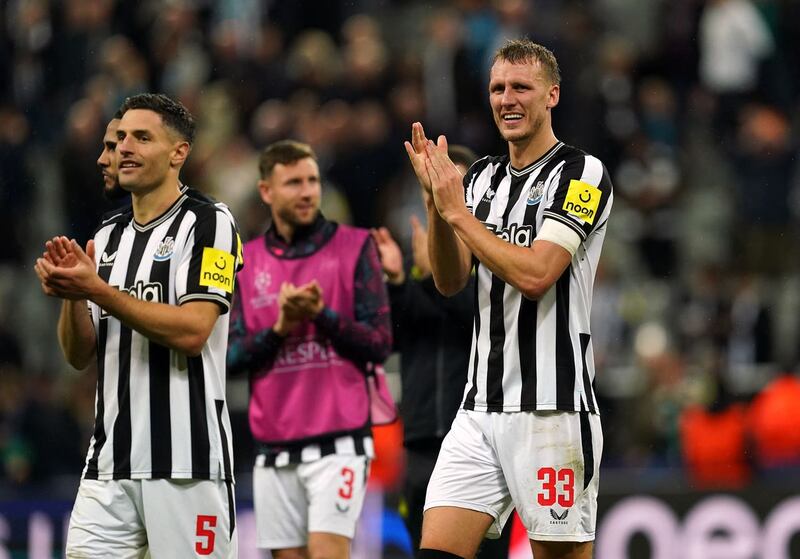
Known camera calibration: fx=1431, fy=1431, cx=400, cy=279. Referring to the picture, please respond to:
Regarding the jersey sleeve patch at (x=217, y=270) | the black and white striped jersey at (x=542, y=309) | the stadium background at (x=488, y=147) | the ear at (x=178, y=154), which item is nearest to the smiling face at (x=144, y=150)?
the ear at (x=178, y=154)

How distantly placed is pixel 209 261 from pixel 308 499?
2.06 metres

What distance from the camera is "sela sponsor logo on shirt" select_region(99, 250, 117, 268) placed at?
5809 millimetres

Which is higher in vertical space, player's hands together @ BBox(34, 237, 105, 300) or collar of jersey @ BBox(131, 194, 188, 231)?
collar of jersey @ BBox(131, 194, 188, 231)

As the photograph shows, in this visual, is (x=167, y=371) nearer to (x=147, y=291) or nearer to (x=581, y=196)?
(x=147, y=291)

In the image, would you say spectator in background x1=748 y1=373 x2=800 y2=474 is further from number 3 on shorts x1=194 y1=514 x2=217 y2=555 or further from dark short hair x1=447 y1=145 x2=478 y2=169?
number 3 on shorts x1=194 y1=514 x2=217 y2=555

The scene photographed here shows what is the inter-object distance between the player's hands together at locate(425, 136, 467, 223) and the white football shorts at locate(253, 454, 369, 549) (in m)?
2.11

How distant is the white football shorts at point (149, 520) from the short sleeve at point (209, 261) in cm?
73

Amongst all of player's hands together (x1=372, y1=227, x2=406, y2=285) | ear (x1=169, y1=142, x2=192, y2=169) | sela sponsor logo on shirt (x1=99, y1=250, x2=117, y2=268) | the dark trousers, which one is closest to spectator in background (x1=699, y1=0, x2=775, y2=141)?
player's hands together (x1=372, y1=227, x2=406, y2=285)

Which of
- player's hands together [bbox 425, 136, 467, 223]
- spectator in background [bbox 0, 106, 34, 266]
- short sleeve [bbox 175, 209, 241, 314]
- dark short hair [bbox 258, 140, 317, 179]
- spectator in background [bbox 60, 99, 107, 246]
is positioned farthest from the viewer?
spectator in background [bbox 0, 106, 34, 266]

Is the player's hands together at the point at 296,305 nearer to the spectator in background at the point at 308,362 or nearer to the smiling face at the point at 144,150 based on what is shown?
the spectator in background at the point at 308,362

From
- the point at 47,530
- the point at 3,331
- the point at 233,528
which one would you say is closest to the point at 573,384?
the point at 233,528

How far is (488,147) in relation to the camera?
535 inches

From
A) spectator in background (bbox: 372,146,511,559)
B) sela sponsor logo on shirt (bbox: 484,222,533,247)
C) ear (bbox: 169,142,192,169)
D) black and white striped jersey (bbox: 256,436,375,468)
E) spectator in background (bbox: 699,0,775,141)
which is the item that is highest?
spectator in background (bbox: 699,0,775,141)

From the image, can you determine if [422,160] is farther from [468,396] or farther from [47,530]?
[47,530]
